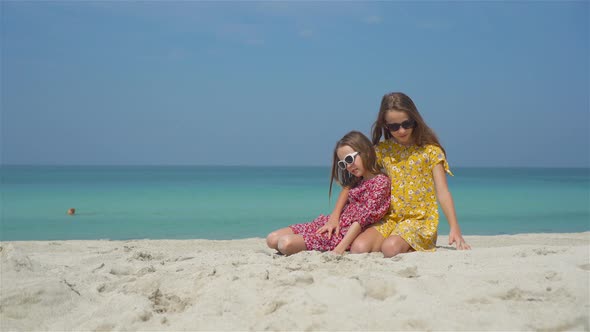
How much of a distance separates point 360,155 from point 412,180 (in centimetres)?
50

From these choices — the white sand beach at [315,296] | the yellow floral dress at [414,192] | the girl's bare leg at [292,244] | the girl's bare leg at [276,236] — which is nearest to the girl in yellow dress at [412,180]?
the yellow floral dress at [414,192]

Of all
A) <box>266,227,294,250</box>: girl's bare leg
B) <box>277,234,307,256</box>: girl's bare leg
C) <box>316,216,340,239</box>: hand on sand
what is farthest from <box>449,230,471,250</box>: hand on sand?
<box>266,227,294,250</box>: girl's bare leg

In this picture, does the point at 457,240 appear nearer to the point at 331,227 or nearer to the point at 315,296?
the point at 331,227

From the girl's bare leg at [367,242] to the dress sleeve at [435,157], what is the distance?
0.75 meters

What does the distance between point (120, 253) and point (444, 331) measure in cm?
336

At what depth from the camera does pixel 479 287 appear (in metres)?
2.53

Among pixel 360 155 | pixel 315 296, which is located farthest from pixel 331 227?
pixel 315 296

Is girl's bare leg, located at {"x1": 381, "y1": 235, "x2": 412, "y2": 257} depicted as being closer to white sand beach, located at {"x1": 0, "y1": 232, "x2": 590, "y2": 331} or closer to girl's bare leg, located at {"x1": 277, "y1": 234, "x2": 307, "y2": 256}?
white sand beach, located at {"x1": 0, "y1": 232, "x2": 590, "y2": 331}

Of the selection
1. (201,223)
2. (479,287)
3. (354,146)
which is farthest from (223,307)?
(201,223)

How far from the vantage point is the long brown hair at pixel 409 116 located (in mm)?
4152

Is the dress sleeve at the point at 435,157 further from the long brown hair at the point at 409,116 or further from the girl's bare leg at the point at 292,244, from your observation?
the girl's bare leg at the point at 292,244

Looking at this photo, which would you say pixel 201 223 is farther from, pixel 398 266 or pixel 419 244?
pixel 398 266

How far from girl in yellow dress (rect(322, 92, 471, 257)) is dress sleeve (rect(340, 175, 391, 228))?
3.5 inches

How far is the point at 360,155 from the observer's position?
412 cm
